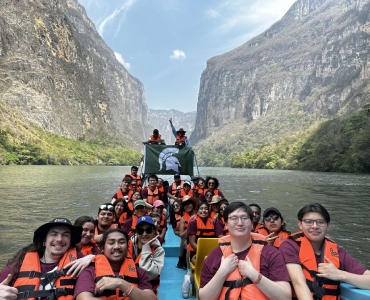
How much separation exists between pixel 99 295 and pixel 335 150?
51594 mm

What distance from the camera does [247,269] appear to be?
1.98 meters

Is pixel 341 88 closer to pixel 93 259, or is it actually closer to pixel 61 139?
pixel 61 139

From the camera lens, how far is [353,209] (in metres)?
14.8

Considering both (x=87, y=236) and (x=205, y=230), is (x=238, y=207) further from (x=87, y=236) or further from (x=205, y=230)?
(x=205, y=230)

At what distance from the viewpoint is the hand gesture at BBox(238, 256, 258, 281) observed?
6.42ft

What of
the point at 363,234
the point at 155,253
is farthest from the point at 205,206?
the point at 363,234

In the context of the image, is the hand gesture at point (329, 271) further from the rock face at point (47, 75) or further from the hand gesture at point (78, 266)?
the rock face at point (47, 75)

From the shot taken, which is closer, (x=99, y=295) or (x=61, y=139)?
(x=99, y=295)

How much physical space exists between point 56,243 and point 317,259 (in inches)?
97.8

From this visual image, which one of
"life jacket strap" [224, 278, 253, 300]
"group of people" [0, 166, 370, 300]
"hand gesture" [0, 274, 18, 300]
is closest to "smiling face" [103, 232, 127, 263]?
"group of people" [0, 166, 370, 300]

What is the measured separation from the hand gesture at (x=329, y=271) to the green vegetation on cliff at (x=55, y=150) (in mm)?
58570

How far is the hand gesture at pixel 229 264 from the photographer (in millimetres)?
2037

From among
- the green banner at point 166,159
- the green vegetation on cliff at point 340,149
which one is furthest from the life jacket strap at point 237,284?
the green vegetation on cliff at point 340,149

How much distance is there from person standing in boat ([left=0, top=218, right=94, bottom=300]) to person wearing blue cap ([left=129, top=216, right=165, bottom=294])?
2.67ft
